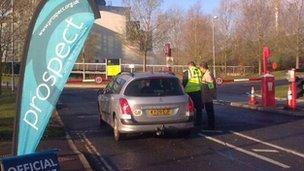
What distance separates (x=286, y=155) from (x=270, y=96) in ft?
33.2

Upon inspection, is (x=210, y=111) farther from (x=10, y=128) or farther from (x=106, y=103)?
(x=10, y=128)

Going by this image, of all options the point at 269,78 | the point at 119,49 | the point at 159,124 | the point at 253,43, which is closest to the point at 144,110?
the point at 159,124

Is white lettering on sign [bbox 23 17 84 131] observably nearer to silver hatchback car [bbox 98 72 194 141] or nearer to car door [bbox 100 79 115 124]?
silver hatchback car [bbox 98 72 194 141]

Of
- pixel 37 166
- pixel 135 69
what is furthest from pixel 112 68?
pixel 37 166

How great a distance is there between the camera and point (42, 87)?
6.72m

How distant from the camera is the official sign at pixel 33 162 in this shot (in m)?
6.37

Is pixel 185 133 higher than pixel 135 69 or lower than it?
lower

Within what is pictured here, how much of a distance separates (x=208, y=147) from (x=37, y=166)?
644 centimetres

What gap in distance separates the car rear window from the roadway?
1048 mm

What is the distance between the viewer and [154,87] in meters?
13.6

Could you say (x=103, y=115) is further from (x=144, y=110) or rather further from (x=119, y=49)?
(x=119, y=49)

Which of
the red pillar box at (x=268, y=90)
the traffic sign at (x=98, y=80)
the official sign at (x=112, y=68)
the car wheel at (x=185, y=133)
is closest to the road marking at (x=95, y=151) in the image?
the car wheel at (x=185, y=133)

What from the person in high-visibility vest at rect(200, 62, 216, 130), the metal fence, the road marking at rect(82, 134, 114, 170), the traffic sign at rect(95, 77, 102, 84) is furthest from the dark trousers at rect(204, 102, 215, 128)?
the metal fence

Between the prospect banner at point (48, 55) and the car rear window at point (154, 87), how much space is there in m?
6.67
